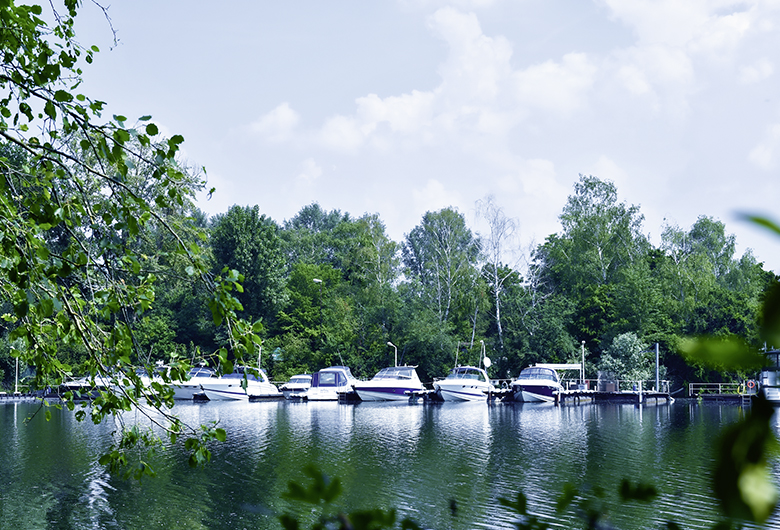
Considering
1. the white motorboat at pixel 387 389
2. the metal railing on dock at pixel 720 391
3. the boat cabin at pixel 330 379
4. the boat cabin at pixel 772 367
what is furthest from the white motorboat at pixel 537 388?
the boat cabin at pixel 772 367

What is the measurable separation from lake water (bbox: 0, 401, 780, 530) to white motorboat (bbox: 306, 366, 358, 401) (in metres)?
11.0

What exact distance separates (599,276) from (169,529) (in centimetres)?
4901

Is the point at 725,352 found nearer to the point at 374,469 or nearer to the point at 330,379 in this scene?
the point at 374,469

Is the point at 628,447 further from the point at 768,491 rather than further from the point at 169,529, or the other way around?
the point at 768,491

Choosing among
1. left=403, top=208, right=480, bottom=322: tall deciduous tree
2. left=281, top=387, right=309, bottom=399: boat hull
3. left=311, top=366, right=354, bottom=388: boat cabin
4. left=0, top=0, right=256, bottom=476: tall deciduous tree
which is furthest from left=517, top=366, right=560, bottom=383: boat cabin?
left=0, top=0, right=256, bottom=476: tall deciduous tree

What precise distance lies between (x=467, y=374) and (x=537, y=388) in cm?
489

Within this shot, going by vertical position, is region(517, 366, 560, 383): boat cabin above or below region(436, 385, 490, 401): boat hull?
above

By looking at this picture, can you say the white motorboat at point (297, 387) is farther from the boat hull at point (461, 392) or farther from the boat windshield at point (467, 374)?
the boat windshield at point (467, 374)

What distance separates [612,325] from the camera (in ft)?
171

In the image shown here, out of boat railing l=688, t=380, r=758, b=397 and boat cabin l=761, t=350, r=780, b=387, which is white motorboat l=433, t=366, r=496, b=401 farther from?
boat cabin l=761, t=350, r=780, b=387

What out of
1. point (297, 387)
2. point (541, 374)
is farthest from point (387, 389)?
point (541, 374)

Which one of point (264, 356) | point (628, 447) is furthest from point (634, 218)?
point (628, 447)

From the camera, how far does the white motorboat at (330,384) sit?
4391cm

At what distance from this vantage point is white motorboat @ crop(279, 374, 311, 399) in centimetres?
4489
